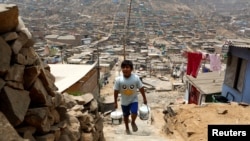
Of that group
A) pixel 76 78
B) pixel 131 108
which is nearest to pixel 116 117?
pixel 131 108

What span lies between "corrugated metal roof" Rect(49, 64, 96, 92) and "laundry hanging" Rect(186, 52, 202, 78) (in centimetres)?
505

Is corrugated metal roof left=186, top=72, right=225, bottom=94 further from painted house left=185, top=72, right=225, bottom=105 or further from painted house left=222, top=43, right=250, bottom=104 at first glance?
painted house left=222, top=43, right=250, bottom=104

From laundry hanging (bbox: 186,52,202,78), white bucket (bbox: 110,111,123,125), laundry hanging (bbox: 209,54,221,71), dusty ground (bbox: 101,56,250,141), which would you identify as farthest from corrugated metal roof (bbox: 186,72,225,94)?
white bucket (bbox: 110,111,123,125)

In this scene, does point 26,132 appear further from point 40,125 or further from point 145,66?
point 145,66

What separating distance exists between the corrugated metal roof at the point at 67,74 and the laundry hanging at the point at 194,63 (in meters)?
5.05

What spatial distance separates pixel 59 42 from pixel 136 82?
52.3m

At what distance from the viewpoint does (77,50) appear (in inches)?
1969

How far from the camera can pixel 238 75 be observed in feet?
34.4

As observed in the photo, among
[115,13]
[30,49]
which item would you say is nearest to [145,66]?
[30,49]

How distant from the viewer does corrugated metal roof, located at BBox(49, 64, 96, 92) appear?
11.8 m

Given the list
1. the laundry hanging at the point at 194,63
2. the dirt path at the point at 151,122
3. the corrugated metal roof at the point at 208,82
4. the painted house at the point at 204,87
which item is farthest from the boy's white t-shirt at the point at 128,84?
the laundry hanging at the point at 194,63

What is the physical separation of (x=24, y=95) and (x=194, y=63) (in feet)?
39.5

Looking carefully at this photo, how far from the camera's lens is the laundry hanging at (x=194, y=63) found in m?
14.6

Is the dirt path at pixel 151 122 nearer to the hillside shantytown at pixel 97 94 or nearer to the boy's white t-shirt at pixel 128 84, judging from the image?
the hillside shantytown at pixel 97 94
